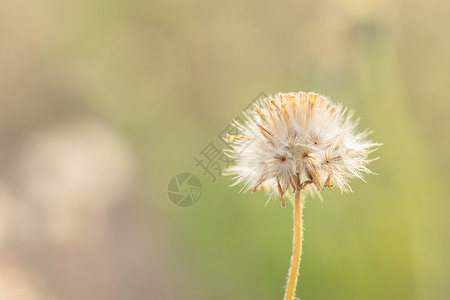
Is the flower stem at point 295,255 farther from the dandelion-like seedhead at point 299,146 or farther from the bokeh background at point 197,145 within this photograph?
the bokeh background at point 197,145

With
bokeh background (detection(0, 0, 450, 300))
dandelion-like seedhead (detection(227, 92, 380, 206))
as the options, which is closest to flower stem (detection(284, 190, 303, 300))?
dandelion-like seedhead (detection(227, 92, 380, 206))

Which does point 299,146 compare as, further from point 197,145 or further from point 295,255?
point 197,145

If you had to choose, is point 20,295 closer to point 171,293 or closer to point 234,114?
point 171,293

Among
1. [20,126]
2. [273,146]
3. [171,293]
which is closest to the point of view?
[273,146]

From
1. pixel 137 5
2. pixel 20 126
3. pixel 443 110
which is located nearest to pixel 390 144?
pixel 443 110

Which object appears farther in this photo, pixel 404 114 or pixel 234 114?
pixel 234 114

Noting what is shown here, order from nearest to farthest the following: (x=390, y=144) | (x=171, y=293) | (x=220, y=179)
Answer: (x=390, y=144), (x=171, y=293), (x=220, y=179)

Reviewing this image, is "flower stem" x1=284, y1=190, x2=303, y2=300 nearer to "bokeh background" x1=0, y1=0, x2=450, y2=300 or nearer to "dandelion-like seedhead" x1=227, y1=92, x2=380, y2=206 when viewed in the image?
"dandelion-like seedhead" x1=227, y1=92, x2=380, y2=206

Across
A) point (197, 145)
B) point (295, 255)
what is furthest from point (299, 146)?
point (197, 145)
